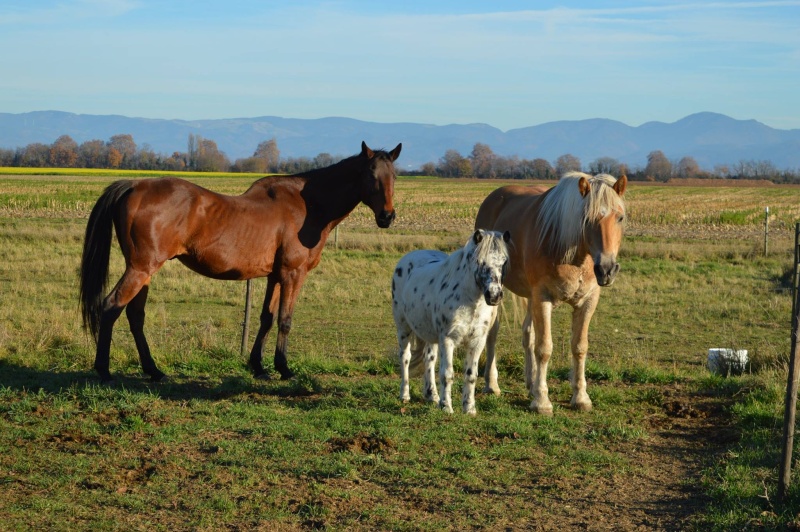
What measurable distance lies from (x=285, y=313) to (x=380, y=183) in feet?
5.86

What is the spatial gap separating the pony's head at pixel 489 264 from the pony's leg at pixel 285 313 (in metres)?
2.54

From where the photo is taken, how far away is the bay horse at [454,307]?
7316 millimetres

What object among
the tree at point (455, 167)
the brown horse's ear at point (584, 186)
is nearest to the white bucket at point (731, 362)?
the brown horse's ear at point (584, 186)

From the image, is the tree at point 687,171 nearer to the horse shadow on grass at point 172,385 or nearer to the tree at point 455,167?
the tree at point 455,167

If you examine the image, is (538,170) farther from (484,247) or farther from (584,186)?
(484,247)

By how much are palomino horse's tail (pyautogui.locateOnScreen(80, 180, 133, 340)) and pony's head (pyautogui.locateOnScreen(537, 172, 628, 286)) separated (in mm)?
4227

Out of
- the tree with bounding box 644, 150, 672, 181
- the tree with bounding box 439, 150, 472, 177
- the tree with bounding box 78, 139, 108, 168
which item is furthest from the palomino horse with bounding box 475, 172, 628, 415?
the tree with bounding box 78, 139, 108, 168

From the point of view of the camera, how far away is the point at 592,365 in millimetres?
9914

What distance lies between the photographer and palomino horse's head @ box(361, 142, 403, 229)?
9156 mm

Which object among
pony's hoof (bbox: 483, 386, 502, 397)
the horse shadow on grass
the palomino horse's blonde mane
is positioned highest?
the palomino horse's blonde mane

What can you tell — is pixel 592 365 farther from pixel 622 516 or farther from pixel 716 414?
pixel 622 516

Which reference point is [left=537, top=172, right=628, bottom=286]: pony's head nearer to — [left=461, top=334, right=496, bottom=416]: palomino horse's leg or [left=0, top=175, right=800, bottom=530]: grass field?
[left=461, top=334, right=496, bottom=416]: palomino horse's leg

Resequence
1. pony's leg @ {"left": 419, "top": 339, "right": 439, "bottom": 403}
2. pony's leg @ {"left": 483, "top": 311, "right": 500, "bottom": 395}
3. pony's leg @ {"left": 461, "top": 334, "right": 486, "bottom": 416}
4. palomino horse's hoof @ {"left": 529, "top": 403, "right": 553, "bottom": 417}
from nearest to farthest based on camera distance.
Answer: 1. pony's leg @ {"left": 461, "top": 334, "right": 486, "bottom": 416}
2. palomino horse's hoof @ {"left": 529, "top": 403, "right": 553, "bottom": 417}
3. pony's leg @ {"left": 419, "top": 339, "right": 439, "bottom": 403}
4. pony's leg @ {"left": 483, "top": 311, "right": 500, "bottom": 395}

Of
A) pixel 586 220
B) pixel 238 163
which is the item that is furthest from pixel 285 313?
pixel 238 163
